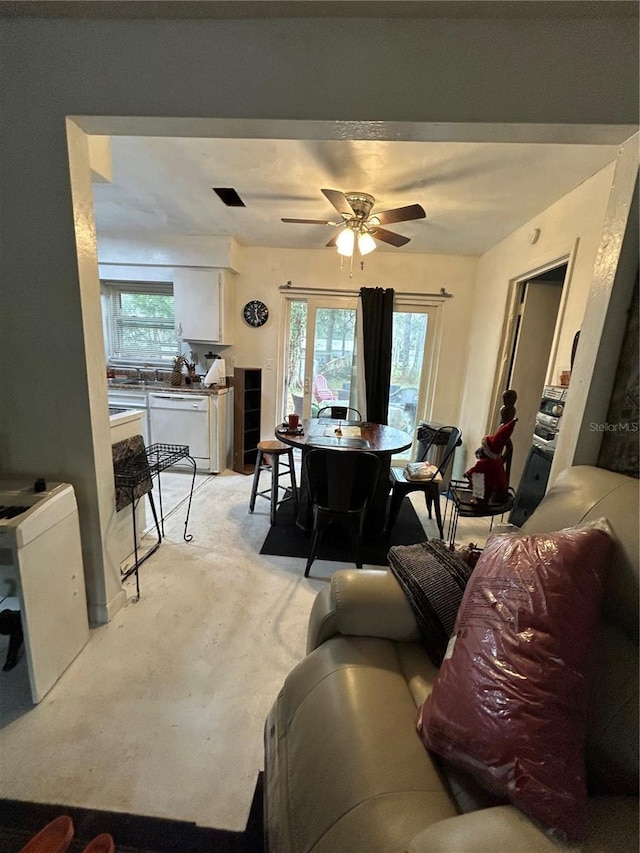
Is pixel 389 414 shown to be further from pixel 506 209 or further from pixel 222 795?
pixel 222 795

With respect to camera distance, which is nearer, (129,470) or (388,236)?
(129,470)

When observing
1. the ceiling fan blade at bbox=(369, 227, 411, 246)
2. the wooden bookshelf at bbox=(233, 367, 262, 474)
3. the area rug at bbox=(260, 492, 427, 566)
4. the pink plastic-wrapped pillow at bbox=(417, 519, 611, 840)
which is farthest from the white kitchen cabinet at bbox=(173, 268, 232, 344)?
the pink plastic-wrapped pillow at bbox=(417, 519, 611, 840)

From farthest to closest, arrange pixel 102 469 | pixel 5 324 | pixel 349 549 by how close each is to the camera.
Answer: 1. pixel 349 549
2. pixel 102 469
3. pixel 5 324

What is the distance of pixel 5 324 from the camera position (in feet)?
4.77

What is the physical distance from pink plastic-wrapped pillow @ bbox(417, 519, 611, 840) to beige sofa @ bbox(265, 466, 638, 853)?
0.16 ft

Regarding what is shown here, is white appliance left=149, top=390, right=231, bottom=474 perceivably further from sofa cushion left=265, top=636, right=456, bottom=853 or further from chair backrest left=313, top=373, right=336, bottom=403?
sofa cushion left=265, top=636, right=456, bottom=853

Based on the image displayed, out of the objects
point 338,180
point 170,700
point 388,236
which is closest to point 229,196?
point 338,180

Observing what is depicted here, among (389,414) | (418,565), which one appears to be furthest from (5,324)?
(389,414)

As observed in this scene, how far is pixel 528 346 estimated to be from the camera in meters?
2.86

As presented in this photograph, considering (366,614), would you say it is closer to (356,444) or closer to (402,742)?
(402,742)

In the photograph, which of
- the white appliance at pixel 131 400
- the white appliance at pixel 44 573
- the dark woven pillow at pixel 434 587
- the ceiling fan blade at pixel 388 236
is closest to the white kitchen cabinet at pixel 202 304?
the white appliance at pixel 131 400

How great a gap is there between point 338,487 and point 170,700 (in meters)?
1.26

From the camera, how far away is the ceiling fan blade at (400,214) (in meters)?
2.05

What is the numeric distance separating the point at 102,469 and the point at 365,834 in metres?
1.58
